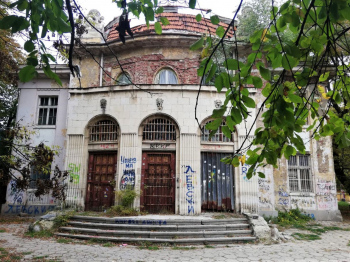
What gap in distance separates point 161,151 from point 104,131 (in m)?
2.97

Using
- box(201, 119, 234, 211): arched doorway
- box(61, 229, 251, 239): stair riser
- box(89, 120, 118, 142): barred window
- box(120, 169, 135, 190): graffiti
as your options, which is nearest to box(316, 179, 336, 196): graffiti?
box(201, 119, 234, 211): arched doorway

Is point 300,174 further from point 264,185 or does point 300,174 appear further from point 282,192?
point 264,185

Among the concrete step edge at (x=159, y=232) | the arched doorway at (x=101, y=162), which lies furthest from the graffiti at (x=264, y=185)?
the arched doorway at (x=101, y=162)

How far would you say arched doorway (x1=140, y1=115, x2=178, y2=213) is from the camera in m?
12.4

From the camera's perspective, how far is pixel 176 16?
15953mm

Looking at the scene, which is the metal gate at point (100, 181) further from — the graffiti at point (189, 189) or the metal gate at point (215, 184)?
the metal gate at point (215, 184)

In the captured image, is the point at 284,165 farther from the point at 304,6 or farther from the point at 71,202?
the point at 304,6

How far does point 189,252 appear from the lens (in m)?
8.02

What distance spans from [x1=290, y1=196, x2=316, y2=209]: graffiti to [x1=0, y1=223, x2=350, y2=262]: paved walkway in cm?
466

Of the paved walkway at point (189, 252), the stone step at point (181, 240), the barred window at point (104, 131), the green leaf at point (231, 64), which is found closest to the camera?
the green leaf at point (231, 64)

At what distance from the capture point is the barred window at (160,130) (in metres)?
13.1

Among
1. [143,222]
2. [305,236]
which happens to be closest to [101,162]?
[143,222]

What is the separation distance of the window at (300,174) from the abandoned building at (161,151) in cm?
5

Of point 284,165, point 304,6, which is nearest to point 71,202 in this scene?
point 284,165
